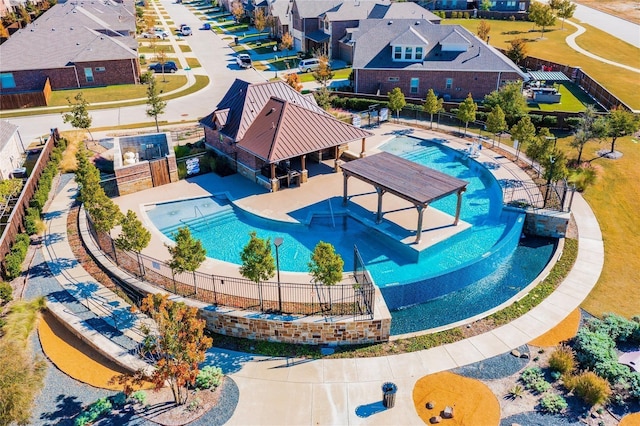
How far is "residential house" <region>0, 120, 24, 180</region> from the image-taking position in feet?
Result: 106

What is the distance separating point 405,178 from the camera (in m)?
27.4

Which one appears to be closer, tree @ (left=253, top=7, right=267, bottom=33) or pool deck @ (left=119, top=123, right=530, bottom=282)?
pool deck @ (left=119, top=123, right=530, bottom=282)

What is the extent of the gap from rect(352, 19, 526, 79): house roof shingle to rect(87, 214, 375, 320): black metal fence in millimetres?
34877

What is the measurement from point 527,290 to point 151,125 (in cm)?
3588

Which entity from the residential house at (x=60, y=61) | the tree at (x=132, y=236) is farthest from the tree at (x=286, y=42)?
the tree at (x=132, y=236)

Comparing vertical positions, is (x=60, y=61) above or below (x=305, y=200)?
above

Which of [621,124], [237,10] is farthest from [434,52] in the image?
[237,10]

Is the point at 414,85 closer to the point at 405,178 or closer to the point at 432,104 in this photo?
the point at 432,104

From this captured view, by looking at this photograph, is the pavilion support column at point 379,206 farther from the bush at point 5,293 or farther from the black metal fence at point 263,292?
the bush at point 5,293

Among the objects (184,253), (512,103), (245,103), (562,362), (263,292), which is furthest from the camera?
(512,103)

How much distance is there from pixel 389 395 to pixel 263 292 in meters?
7.73

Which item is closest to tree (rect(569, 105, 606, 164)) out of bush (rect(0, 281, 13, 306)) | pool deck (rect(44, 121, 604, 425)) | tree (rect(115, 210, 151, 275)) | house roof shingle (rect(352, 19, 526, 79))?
house roof shingle (rect(352, 19, 526, 79))

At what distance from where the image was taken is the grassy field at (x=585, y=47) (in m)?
55.3

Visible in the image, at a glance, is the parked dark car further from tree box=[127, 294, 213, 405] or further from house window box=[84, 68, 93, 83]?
tree box=[127, 294, 213, 405]
